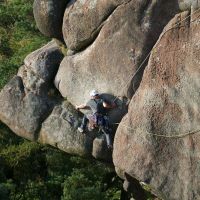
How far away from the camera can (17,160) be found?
67.1 feet

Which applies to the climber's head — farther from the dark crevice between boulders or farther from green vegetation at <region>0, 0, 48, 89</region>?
green vegetation at <region>0, 0, 48, 89</region>

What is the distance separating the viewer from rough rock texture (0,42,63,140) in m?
16.7

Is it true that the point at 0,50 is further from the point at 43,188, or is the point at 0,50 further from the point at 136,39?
the point at 136,39

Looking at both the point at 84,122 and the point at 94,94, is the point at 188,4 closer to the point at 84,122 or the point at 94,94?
the point at 94,94

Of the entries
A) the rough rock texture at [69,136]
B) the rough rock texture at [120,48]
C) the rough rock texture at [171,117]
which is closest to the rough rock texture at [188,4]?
the rough rock texture at [171,117]

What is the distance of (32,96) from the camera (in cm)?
1688

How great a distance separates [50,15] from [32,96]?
2284 millimetres

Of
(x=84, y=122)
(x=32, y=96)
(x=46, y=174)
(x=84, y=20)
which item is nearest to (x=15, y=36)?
(x=46, y=174)

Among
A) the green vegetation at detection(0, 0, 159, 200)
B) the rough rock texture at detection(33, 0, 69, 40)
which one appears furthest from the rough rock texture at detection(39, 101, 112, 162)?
the green vegetation at detection(0, 0, 159, 200)

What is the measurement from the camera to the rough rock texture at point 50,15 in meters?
16.2

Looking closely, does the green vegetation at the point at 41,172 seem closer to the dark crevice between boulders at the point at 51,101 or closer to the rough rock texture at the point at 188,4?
the dark crevice between boulders at the point at 51,101

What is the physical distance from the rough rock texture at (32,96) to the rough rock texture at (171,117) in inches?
134

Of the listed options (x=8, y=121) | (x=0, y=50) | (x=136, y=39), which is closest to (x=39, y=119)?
(x=8, y=121)

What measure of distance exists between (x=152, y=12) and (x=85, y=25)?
6.27 feet
